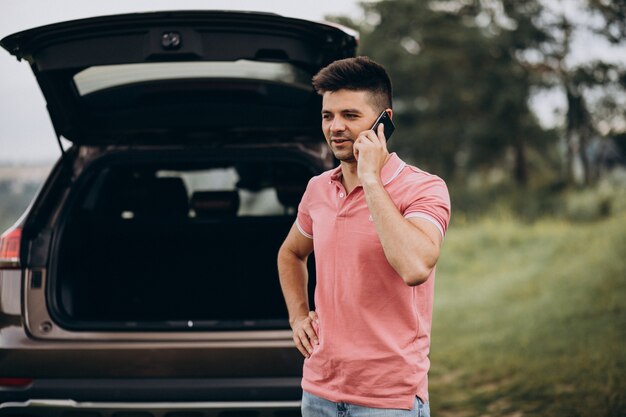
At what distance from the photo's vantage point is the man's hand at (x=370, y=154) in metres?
2.23

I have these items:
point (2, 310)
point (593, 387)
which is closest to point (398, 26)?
point (593, 387)

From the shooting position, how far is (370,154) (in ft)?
7.43

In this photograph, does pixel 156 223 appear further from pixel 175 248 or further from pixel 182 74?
pixel 182 74

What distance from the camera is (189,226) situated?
15.5 feet

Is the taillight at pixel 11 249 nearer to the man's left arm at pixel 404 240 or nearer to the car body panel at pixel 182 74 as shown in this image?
the car body panel at pixel 182 74

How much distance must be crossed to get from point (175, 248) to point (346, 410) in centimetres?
265

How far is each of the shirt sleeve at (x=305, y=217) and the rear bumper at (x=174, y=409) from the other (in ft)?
3.01

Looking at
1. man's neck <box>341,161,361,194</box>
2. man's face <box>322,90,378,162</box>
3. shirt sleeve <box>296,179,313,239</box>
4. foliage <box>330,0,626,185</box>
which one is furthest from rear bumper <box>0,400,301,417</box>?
foliage <box>330,0,626,185</box>

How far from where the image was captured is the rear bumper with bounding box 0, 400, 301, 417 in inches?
129

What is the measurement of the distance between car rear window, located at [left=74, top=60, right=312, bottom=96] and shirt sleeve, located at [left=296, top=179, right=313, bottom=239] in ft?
3.00

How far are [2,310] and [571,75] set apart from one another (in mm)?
17633

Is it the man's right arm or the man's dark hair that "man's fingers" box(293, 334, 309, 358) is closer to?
the man's right arm

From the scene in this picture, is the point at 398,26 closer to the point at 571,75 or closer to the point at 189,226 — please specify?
the point at 571,75

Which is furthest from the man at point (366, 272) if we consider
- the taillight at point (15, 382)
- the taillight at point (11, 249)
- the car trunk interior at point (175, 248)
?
the car trunk interior at point (175, 248)
